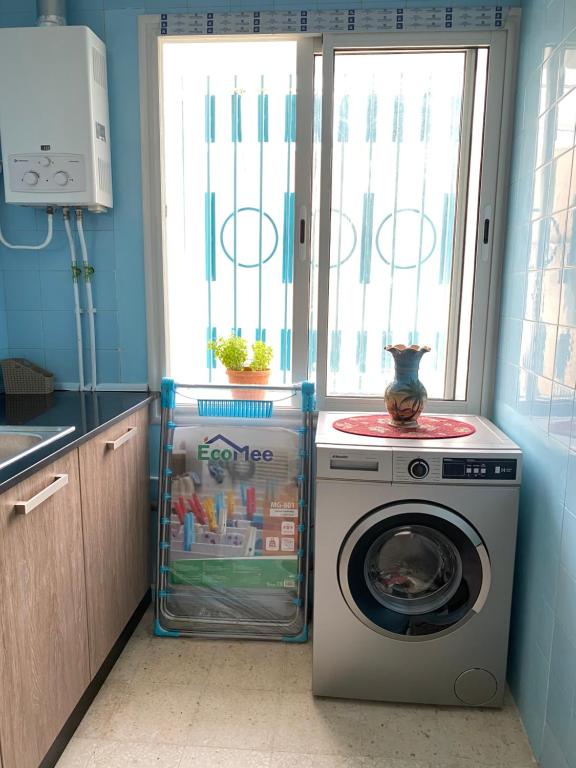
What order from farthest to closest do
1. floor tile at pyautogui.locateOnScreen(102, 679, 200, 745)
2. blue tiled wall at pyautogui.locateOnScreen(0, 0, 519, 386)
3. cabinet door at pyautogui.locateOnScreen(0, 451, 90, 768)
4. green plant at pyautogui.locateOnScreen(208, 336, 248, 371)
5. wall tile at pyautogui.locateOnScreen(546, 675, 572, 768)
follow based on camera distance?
green plant at pyautogui.locateOnScreen(208, 336, 248, 371)
blue tiled wall at pyautogui.locateOnScreen(0, 0, 519, 386)
floor tile at pyautogui.locateOnScreen(102, 679, 200, 745)
wall tile at pyautogui.locateOnScreen(546, 675, 572, 768)
cabinet door at pyautogui.locateOnScreen(0, 451, 90, 768)

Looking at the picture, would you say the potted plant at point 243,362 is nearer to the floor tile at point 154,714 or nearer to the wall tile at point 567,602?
the floor tile at point 154,714

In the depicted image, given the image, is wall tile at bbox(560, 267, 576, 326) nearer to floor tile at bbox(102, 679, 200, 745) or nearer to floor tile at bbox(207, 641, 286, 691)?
floor tile at bbox(207, 641, 286, 691)

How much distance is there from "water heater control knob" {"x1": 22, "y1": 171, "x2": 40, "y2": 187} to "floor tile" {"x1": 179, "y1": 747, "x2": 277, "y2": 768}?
6.16 ft

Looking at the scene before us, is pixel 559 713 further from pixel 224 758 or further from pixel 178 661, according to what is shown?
pixel 178 661

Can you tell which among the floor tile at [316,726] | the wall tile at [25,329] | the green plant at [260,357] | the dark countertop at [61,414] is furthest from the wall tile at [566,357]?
the wall tile at [25,329]

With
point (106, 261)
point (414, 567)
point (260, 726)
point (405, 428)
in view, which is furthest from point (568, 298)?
point (106, 261)

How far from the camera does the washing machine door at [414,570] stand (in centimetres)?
162

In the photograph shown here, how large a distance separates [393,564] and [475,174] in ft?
4.76

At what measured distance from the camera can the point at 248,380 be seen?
84.0 inches

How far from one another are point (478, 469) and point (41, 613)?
4.07 feet

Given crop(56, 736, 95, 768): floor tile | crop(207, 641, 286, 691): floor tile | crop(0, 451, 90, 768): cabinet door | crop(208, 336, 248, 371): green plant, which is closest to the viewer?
crop(0, 451, 90, 768): cabinet door

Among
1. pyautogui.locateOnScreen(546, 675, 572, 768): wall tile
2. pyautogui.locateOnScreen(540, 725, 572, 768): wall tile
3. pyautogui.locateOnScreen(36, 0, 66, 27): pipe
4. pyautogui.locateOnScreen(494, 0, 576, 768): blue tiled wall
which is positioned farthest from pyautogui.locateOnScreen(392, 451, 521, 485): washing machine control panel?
pyautogui.locateOnScreen(36, 0, 66, 27): pipe

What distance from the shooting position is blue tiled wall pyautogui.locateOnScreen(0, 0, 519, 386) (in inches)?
78.4

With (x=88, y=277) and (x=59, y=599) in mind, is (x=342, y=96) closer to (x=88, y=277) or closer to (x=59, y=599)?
(x=88, y=277)
